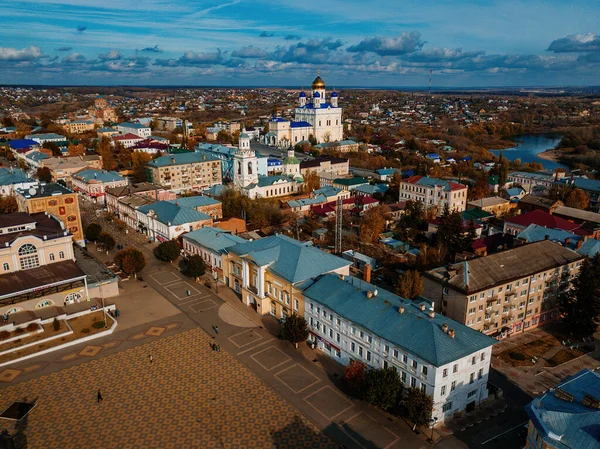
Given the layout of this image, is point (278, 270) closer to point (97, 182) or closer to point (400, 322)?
point (400, 322)

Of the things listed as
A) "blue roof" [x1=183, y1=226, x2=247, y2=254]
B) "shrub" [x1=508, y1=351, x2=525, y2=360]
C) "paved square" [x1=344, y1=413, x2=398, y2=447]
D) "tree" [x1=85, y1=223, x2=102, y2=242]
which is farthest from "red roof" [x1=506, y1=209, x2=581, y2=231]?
"tree" [x1=85, y1=223, x2=102, y2=242]

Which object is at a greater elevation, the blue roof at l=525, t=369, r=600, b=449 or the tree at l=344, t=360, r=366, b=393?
the blue roof at l=525, t=369, r=600, b=449

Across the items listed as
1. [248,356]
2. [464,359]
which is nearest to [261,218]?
[248,356]

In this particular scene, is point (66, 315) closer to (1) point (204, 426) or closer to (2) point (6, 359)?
(2) point (6, 359)

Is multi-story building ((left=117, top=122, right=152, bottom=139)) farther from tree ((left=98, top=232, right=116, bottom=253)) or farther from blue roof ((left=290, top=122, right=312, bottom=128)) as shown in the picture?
tree ((left=98, top=232, right=116, bottom=253))

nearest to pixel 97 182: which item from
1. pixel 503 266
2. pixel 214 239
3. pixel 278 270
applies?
pixel 214 239
